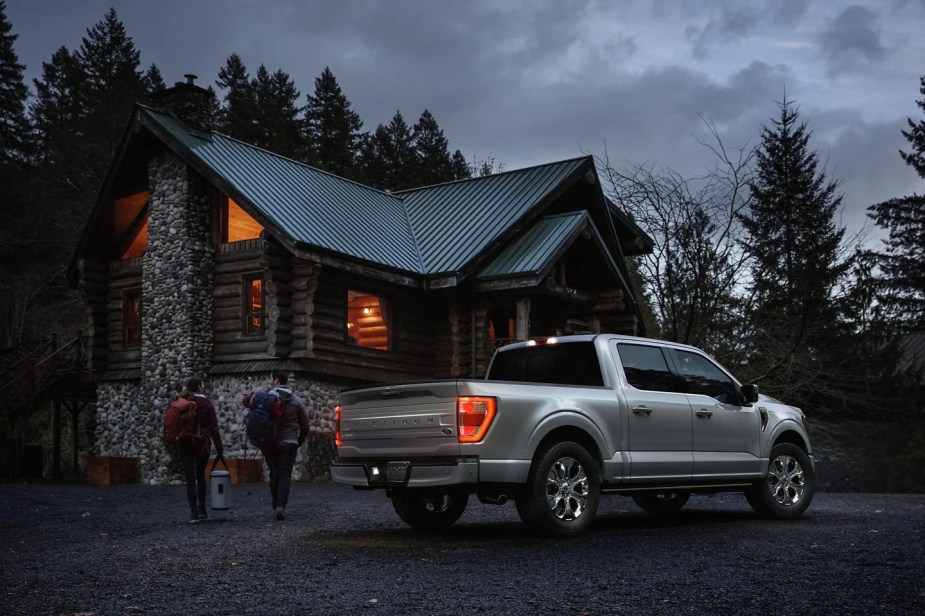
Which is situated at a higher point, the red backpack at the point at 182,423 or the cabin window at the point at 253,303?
the cabin window at the point at 253,303

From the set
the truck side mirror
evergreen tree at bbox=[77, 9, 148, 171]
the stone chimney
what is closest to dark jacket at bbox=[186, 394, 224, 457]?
the truck side mirror

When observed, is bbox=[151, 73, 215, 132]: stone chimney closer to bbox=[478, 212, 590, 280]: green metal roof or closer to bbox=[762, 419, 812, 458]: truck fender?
bbox=[478, 212, 590, 280]: green metal roof

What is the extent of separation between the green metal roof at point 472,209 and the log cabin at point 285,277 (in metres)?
0.09

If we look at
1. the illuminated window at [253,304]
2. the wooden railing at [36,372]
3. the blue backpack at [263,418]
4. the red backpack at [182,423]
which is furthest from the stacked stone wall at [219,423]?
the blue backpack at [263,418]

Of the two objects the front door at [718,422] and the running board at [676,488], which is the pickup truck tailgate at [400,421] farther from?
the front door at [718,422]

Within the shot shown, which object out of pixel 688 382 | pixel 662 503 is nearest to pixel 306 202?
pixel 662 503

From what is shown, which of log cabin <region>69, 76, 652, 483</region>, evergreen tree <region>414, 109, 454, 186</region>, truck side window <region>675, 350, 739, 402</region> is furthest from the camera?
evergreen tree <region>414, 109, 454, 186</region>

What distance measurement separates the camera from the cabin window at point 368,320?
25078mm

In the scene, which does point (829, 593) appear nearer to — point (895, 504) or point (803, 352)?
point (895, 504)

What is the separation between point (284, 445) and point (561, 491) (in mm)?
4474

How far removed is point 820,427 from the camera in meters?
25.1

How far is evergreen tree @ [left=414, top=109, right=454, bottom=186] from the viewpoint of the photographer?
6111 centimetres

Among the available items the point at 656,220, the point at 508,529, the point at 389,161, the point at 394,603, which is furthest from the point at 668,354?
the point at 389,161

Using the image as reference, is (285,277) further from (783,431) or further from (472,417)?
(472,417)
